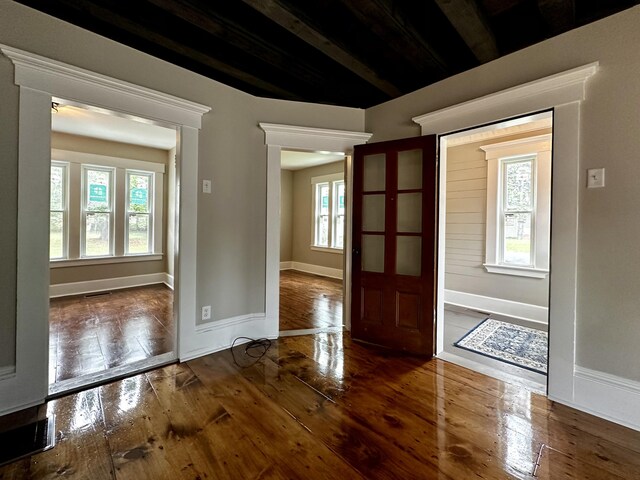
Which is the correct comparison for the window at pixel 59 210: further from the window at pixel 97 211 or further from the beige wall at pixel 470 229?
the beige wall at pixel 470 229

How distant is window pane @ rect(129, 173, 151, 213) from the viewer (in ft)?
18.2

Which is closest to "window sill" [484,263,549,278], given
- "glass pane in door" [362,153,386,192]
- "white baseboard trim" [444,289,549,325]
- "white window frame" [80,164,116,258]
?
"white baseboard trim" [444,289,549,325]

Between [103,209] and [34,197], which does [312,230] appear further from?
[34,197]

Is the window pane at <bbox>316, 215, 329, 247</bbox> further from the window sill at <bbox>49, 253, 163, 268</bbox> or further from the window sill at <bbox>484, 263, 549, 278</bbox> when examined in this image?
the window sill at <bbox>484, 263, 549, 278</bbox>

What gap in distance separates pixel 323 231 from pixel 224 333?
15.2 feet

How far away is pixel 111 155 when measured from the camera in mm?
5250

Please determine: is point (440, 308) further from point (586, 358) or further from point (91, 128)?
point (91, 128)

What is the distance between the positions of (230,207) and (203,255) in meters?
0.55

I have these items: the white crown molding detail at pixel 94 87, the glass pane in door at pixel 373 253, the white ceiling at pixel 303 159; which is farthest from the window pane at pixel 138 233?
the glass pane in door at pixel 373 253

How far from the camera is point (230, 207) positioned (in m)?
3.01

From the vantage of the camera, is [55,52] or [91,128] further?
[91,128]

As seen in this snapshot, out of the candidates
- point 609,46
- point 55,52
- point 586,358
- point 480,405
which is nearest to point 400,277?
point 480,405

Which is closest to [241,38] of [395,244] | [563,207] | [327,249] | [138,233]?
[395,244]

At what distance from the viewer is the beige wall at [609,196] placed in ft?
6.24
